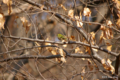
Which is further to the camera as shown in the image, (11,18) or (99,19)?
(11,18)

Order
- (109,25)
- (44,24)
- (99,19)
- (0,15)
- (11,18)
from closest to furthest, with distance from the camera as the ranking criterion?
(0,15), (109,25), (99,19), (11,18), (44,24)

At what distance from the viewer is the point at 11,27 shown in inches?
267

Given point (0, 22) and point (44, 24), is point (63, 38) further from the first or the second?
point (44, 24)

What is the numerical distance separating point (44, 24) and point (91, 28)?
9.05ft

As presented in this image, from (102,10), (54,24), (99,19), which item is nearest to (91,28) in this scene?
(99,19)

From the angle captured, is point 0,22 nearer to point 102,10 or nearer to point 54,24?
point 102,10

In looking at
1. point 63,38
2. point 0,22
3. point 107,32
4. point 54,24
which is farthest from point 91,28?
point 0,22

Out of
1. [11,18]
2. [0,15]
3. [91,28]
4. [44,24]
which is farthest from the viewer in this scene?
[44,24]

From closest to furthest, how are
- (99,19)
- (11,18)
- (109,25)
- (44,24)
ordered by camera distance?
1. (109,25)
2. (99,19)
3. (11,18)
4. (44,24)

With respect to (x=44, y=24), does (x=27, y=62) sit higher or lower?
lower


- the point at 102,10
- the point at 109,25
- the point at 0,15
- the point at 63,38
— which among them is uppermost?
the point at 102,10

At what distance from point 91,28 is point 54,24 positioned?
94.7 inches

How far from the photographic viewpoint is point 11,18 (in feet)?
22.1

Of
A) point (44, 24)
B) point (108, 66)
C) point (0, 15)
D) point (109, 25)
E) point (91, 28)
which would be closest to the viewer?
point (0, 15)
